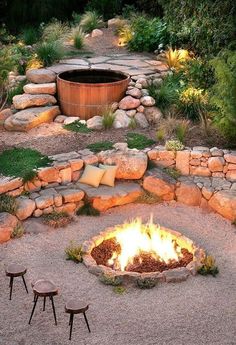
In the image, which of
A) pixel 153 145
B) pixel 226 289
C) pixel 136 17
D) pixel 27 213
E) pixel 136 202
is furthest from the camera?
pixel 136 17

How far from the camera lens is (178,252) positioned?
6.96 metres

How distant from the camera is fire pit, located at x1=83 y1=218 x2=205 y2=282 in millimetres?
6453

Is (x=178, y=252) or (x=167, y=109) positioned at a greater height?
(x=167, y=109)

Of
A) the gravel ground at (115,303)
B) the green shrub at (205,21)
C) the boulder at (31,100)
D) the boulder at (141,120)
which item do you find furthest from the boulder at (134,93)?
the gravel ground at (115,303)

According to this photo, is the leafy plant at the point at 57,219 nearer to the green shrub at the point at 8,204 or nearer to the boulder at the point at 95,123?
the green shrub at the point at 8,204

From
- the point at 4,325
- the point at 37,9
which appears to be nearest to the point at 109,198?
the point at 4,325

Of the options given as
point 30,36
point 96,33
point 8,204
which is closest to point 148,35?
point 96,33

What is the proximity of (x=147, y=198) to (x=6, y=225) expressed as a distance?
2.26 metres

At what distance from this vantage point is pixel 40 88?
402 inches

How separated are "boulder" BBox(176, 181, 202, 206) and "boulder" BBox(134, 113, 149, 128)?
5.82 ft

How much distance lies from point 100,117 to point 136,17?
583cm

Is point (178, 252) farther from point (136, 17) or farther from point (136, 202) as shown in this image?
point (136, 17)

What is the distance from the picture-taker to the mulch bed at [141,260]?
6593mm

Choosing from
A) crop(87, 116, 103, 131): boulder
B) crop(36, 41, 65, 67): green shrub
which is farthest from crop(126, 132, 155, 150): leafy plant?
crop(36, 41, 65, 67): green shrub
